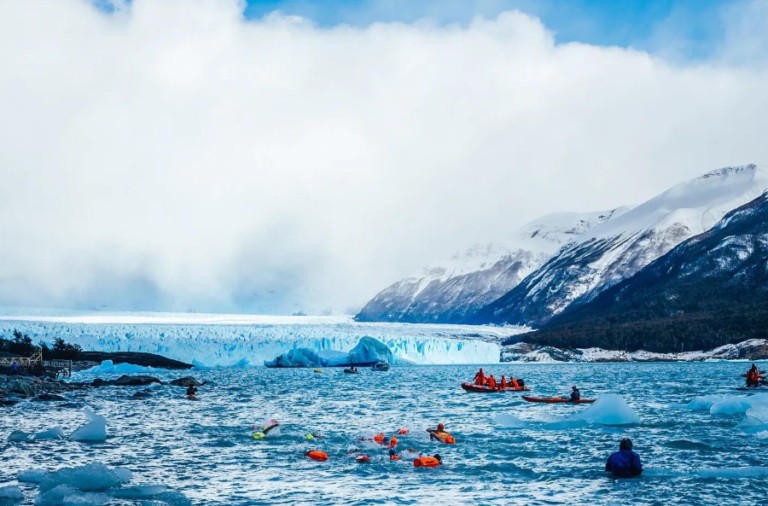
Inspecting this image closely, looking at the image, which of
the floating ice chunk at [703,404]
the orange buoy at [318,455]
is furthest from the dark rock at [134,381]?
the floating ice chunk at [703,404]

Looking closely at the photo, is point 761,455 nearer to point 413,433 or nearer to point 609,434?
point 609,434

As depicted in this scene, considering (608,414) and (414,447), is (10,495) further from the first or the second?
(608,414)

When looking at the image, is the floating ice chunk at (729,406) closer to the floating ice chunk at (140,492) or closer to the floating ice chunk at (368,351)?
the floating ice chunk at (140,492)

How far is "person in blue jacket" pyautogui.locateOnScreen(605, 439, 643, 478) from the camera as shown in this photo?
74.9 feet

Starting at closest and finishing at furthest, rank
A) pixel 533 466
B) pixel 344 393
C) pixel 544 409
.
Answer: pixel 533 466
pixel 544 409
pixel 344 393

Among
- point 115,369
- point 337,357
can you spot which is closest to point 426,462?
point 115,369

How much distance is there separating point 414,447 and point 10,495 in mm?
14628

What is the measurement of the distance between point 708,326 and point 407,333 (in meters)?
67.2

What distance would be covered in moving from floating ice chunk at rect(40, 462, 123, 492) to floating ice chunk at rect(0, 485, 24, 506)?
87cm

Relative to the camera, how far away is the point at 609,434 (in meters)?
32.4

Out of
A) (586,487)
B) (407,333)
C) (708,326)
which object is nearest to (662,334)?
(708,326)

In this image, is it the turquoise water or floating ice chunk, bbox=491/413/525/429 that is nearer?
the turquoise water

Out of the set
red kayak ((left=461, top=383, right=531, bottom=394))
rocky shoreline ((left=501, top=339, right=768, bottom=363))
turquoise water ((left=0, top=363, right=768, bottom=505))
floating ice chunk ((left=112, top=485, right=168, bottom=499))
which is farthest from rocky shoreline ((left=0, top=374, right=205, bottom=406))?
rocky shoreline ((left=501, top=339, right=768, bottom=363))

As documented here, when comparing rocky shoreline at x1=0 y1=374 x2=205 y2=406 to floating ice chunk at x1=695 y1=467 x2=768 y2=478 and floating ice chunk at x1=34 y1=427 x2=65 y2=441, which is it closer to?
floating ice chunk at x1=34 y1=427 x2=65 y2=441
